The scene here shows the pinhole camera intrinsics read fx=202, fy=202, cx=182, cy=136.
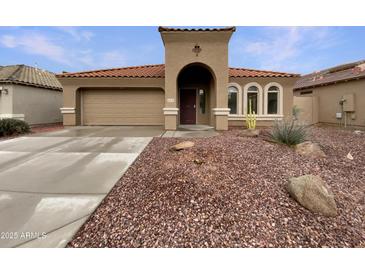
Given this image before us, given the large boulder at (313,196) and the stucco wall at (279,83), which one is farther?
the stucco wall at (279,83)

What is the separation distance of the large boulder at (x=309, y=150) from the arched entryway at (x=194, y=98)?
24.3 feet

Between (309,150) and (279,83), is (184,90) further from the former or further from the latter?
(309,150)

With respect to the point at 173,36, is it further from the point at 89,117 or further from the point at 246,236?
the point at 246,236

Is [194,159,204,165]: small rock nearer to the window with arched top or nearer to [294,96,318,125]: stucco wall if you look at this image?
the window with arched top

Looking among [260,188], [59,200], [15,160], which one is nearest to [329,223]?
[260,188]

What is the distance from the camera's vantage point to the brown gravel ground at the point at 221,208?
267 centimetres

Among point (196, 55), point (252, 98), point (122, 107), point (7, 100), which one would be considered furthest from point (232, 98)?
point (7, 100)

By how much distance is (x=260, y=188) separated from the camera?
3824 millimetres

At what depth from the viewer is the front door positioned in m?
13.8

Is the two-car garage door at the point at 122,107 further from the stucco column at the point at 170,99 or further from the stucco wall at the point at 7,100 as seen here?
the stucco wall at the point at 7,100

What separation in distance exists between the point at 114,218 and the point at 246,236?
1901 mm

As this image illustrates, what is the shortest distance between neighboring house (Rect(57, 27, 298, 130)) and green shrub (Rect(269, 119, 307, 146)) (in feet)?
12.8

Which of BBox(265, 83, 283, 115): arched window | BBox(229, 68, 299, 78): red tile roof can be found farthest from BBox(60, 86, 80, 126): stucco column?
BBox(265, 83, 283, 115): arched window

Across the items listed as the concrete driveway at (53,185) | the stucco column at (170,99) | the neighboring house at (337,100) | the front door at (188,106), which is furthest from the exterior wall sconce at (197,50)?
the neighboring house at (337,100)
